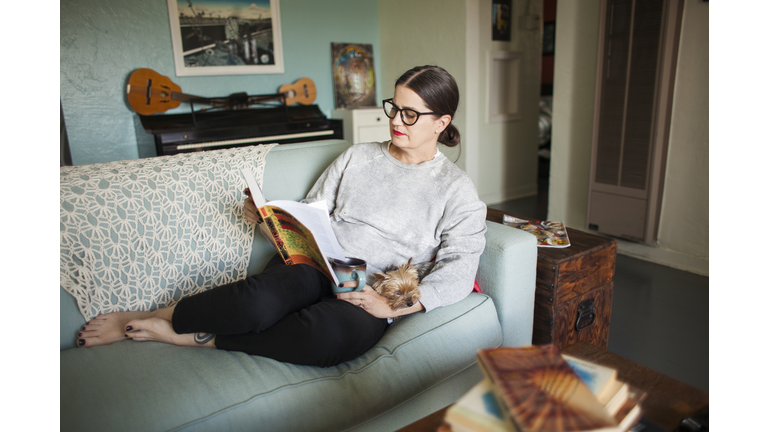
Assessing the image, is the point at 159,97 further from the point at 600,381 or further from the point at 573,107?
the point at 600,381

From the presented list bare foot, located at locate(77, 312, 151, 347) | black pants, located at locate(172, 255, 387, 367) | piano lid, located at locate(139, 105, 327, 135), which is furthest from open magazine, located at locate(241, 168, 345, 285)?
piano lid, located at locate(139, 105, 327, 135)

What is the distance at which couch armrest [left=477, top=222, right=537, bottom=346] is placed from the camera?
1339 mm

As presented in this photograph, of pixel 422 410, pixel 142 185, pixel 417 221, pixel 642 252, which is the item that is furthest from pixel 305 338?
pixel 642 252

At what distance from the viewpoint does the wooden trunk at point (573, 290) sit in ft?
4.63

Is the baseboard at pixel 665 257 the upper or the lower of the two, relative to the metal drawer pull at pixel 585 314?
lower

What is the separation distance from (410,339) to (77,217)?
0.95m

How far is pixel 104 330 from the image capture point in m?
1.19

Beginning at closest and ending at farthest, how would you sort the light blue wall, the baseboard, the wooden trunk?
the wooden trunk
the baseboard
the light blue wall

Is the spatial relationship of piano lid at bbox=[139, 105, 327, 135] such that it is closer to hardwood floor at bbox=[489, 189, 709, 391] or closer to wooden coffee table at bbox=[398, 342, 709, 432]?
hardwood floor at bbox=[489, 189, 709, 391]

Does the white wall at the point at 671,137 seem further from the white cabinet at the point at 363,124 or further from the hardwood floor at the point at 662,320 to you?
the white cabinet at the point at 363,124

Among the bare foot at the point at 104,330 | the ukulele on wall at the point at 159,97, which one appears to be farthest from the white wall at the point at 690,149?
the ukulele on wall at the point at 159,97

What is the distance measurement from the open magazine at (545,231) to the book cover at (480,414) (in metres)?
1.00

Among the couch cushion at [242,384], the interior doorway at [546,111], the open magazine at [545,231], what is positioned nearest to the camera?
the couch cushion at [242,384]

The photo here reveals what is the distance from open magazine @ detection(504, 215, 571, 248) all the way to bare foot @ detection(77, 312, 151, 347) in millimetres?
1231
